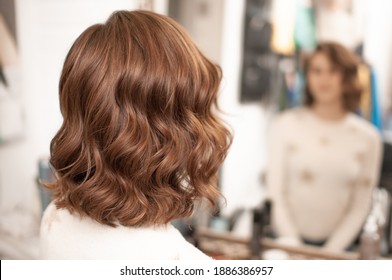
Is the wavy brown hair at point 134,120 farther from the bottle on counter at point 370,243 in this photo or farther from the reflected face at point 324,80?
the bottle on counter at point 370,243

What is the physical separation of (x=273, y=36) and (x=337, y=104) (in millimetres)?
253

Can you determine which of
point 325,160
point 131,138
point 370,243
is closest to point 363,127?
point 325,160

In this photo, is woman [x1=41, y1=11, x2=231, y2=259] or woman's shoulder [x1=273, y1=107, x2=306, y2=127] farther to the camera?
woman's shoulder [x1=273, y1=107, x2=306, y2=127]

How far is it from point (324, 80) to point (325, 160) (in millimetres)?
220

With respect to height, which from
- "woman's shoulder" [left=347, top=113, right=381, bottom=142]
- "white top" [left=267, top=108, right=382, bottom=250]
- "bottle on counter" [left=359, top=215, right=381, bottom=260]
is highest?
"woman's shoulder" [left=347, top=113, right=381, bottom=142]

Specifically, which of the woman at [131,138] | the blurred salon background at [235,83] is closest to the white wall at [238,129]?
the blurred salon background at [235,83]

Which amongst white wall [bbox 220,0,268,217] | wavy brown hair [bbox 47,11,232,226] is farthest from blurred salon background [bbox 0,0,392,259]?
wavy brown hair [bbox 47,11,232,226]

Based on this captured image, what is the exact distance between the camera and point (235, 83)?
121 centimetres

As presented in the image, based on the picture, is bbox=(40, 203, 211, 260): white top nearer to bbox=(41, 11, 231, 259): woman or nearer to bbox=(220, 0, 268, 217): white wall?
bbox=(41, 11, 231, 259): woman

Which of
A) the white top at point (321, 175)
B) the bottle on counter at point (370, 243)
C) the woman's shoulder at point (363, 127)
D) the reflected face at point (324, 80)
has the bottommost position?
the bottle on counter at point (370, 243)

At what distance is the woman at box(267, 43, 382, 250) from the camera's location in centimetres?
115

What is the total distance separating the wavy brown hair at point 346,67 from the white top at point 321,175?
0.04 meters

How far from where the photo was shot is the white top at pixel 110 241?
0.68 m

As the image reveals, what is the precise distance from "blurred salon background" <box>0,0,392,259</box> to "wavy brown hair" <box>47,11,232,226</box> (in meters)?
0.46
